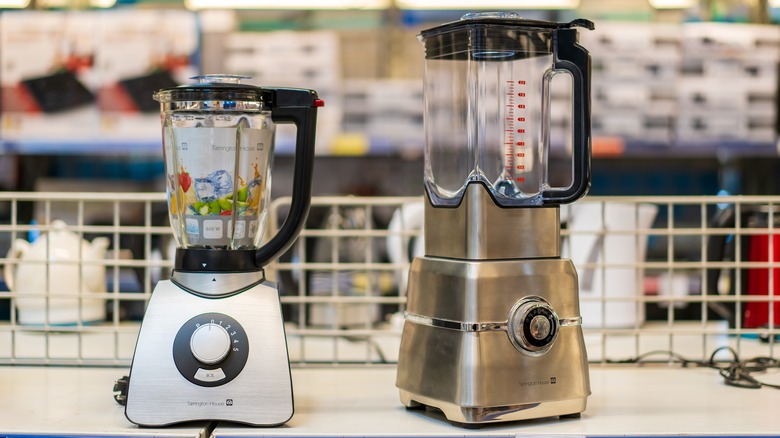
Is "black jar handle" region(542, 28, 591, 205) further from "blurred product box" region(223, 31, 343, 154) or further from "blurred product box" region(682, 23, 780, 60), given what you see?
"blurred product box" region(682, 23, 780, 60)

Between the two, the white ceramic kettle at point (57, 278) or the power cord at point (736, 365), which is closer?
the power cord at point (736, 365)

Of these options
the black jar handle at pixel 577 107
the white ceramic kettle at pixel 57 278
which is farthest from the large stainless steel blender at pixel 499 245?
the white ceramic kettle at pixel 57 278

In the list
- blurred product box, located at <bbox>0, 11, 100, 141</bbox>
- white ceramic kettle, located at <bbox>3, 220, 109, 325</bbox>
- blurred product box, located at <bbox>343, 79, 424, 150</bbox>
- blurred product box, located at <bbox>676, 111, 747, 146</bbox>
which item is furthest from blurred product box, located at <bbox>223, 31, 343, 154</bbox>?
white ceramic kettle, located at <bbox>3, 220, 109, 325</bbox>

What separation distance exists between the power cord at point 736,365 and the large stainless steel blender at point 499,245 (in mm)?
282

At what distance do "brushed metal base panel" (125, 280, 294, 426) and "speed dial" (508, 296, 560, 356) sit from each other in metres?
0.23

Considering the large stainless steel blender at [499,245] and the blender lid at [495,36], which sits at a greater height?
the blender lid at [495,36]

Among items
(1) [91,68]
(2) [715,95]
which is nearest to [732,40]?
(2) [715,95]

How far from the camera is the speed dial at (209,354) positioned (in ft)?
2.76

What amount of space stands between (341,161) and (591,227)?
4.15ft

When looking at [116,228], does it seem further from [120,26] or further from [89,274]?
[120,26]

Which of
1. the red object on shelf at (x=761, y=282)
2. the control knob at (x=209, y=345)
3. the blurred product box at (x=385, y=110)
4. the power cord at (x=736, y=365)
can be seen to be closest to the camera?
the control knob at (x=209, y=345)

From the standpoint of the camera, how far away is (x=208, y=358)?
0.84 metres

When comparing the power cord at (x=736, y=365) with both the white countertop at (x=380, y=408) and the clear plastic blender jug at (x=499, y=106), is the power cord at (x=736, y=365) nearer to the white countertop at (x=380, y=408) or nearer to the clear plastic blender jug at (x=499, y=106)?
the white countertop at (x=380, y=408)

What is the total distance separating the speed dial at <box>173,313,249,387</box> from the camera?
0.84 meters
